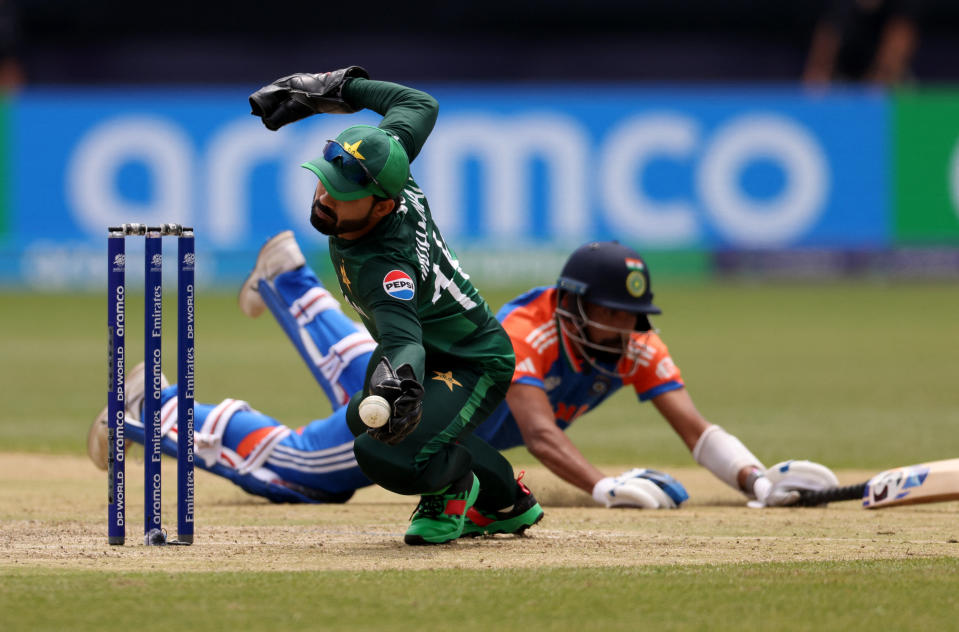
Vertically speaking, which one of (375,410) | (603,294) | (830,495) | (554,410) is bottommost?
(830,495)

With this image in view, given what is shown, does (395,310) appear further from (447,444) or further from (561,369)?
(561,369)

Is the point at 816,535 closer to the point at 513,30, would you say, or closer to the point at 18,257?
the point at 18,257

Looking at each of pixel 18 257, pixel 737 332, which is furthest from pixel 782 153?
pixel 18 257

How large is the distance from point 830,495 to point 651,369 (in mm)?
948

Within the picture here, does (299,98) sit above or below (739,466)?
above

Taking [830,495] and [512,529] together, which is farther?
[830,495]

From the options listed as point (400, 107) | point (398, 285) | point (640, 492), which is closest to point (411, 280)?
point (398, 285)

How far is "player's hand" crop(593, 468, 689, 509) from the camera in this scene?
6.21m

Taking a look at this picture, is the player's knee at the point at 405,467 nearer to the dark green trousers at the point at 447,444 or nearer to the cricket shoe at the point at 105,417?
the dark green trousers at the point at 447,444

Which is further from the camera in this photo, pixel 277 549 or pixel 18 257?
pixel 18 257

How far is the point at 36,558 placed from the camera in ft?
15.6

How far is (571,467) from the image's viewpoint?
6.23m

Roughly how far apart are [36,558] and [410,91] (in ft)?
6.88

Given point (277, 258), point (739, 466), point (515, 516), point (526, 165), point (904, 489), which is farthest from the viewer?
point (526, 165)
